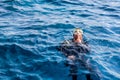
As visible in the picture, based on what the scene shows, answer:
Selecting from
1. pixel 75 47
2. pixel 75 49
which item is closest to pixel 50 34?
pixel 75 47

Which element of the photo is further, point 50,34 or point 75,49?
point 50,34

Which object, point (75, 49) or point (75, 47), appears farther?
point (75, 47)

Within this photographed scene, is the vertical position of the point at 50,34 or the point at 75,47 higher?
the point at 50,34

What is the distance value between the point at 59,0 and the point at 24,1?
6.56 feet

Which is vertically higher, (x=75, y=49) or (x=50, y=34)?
(x=50, y=34)

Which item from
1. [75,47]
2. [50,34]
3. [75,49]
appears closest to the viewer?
[75,49]

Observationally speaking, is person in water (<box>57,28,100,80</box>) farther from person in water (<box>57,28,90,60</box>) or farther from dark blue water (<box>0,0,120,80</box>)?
dark blue water (<box>0,0,120,80</box>)

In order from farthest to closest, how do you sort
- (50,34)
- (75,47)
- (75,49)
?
1. (50,34)
2. (75,47)
3. (75,49)

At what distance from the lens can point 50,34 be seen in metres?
13.2

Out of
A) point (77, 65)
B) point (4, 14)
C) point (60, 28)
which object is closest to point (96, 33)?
point (60, 28)

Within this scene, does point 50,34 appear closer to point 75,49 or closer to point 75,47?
point 75,47

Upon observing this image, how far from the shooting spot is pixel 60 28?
13906 mm

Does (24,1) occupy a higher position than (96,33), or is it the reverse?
(24,1)

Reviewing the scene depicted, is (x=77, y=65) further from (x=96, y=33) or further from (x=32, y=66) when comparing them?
(x=96, y=33)
